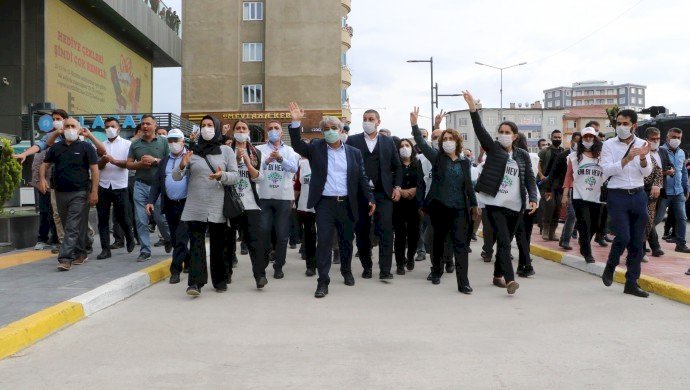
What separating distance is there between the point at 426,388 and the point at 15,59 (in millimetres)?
26393

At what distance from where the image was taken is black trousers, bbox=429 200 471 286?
25.8ft

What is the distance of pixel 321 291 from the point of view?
7.53m

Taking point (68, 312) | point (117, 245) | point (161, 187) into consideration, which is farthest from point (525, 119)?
point (68, 312)

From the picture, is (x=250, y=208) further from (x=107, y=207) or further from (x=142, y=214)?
(x=107, y=207)

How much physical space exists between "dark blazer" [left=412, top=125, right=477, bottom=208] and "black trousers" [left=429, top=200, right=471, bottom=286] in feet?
0.43

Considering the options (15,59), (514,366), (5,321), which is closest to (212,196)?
(5,321)

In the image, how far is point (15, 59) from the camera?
26.4 meters

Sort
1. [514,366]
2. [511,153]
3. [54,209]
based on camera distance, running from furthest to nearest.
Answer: [54,209] < [511,153] < [514,366]

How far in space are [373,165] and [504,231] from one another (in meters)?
1.97

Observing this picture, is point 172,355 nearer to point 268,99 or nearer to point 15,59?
point 15,59

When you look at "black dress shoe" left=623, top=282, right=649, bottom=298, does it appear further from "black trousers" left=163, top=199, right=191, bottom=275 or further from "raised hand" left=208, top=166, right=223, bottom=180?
"black trousers" left=163, top=199, right=191, bottom=275

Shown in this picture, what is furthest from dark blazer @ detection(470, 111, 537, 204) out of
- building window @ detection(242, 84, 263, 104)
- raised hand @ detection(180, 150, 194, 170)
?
building window @ detection(242, 84, 263, 104)

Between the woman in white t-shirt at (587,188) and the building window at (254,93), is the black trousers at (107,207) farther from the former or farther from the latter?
the building window at (254,93)

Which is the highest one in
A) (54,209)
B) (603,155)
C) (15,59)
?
(15,59)
